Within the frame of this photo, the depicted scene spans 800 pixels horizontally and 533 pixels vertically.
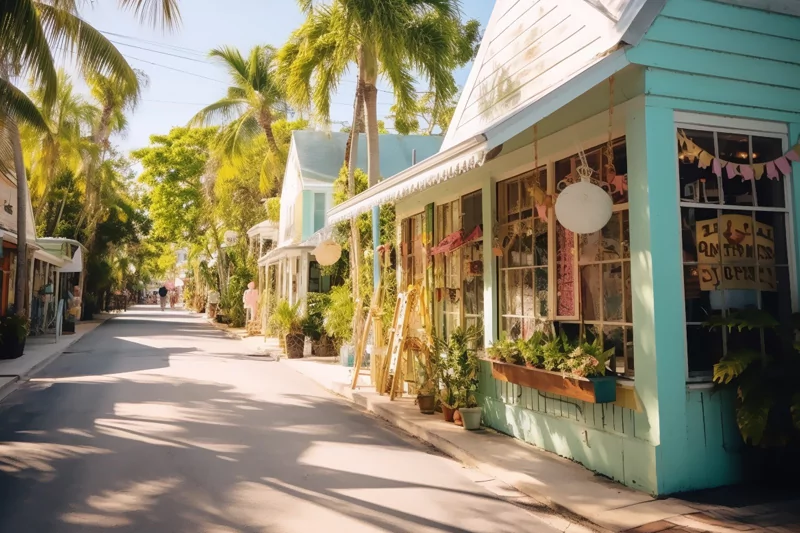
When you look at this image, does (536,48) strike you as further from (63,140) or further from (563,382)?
(63,140)

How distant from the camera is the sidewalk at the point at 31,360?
35.9 feet

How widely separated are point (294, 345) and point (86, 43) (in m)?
8.50

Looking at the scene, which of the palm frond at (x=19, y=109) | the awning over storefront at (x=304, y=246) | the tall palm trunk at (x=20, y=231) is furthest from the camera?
the awning over storefront at (x=304, y=246)

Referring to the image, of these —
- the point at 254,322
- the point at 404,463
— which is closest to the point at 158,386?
the point at 404,463

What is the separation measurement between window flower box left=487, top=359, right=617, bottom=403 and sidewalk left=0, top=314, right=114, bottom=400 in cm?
828

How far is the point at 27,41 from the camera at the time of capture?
10523 mm

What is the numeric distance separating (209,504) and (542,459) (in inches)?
122

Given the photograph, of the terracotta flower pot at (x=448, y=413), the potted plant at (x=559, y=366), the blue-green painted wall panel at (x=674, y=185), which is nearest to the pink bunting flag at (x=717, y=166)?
the blue-green painted wall panel at (x=674, y=185)

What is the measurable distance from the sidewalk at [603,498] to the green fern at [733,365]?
2.99 feet

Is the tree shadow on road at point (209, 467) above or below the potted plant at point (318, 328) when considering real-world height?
below

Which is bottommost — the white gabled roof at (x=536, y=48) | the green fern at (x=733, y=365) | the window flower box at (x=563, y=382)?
the window flower box at (x=563, y=382)

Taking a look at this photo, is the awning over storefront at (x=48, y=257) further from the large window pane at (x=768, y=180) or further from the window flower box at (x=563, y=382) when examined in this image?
the large window pane at (x=768, y=180)

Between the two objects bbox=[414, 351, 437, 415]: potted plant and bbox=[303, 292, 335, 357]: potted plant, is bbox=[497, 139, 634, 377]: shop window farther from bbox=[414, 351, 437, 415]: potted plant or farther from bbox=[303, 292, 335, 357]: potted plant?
bbox=[303, 292, 335, 357]: potted plant

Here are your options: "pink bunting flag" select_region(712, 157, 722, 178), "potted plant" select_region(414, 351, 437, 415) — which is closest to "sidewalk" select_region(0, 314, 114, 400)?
→ "potted plant" select_region(414, 351, 437, 415)
